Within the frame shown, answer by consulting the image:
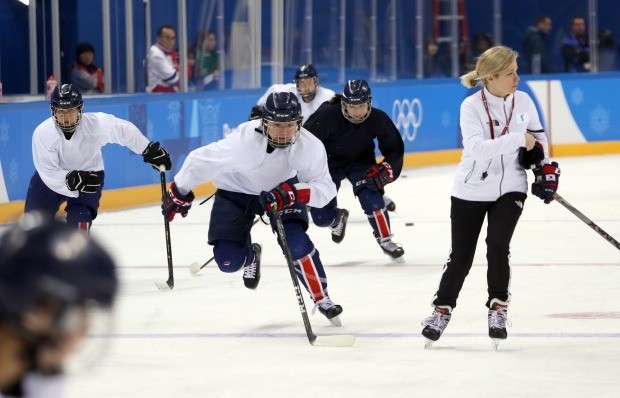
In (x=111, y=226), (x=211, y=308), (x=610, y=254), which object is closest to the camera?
(x=211, y=308)

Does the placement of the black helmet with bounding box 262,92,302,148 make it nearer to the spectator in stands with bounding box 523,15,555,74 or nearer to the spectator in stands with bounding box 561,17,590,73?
the spectator in stands with bounding box 523,15,555,74

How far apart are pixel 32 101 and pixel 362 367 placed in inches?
224

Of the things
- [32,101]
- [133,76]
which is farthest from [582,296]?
[133,76]

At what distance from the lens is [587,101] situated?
15.2m

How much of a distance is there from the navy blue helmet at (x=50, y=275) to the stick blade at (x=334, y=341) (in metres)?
4.05

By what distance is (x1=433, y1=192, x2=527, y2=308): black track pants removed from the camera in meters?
4.92

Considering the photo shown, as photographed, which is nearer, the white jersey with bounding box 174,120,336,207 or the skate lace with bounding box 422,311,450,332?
the skate lace with bounding box 422,311,450,332

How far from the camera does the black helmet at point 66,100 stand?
6797 millimetres

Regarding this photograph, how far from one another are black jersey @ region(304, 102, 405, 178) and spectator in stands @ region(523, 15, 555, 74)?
9385 mm

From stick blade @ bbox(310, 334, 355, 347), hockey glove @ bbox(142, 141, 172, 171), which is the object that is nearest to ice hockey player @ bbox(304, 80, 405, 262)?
hockey glove @ bbox(142, 141, 172, 171)

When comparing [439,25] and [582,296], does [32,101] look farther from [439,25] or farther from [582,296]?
[439,25]

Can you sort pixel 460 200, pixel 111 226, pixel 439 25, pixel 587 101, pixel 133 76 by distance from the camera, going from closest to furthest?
1. pixel 460 200
2. pixel 111 226
3. pixel 133 76
4. pixel 587 101
5. pixel 439 25

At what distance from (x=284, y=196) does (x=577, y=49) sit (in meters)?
12.4

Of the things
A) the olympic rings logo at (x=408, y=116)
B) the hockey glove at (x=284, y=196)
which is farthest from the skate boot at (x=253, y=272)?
the olympic rings logo at (x=408, y=116)
